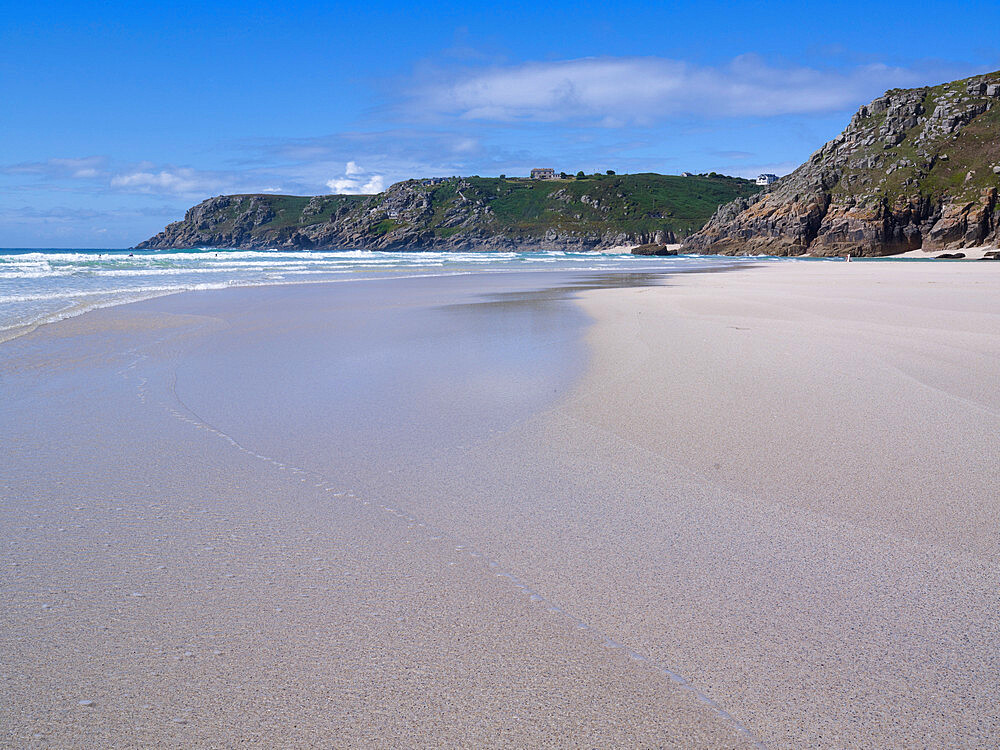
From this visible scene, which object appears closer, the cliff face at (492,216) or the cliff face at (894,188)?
the cliff face at (894,188)

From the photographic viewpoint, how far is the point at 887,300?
14.4m

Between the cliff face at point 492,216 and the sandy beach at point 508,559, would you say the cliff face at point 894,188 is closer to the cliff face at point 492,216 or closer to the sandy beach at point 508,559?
the cliff face at point 492,216

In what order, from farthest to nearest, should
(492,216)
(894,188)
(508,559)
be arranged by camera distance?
1. (492,216)
2. (894,188)
3. (508,559)

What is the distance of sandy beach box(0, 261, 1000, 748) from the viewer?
2.09 metres

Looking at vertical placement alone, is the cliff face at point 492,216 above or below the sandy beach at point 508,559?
above

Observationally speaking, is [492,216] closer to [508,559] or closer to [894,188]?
[894,188]

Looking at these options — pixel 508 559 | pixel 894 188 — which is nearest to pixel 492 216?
pixel 894 188

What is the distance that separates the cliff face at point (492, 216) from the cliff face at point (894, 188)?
26496 millimetres

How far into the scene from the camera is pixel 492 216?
507ft

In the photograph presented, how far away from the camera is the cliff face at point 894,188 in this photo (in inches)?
2876

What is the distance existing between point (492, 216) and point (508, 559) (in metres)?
156

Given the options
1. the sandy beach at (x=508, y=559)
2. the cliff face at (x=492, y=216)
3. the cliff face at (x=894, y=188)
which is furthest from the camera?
the cliff face at (x=492, y=216)

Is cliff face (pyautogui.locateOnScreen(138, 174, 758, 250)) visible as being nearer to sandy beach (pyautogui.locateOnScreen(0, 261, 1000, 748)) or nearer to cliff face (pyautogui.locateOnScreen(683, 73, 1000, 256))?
cliff face (pyautogui.locateOnScreen(683, 73, 1000, 256))

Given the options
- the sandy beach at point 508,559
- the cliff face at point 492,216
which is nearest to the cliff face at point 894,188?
the cliff face at point 492,216
